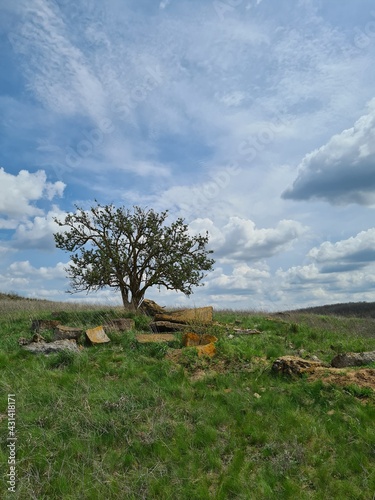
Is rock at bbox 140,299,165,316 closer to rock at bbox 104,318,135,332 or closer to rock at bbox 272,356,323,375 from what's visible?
rock at bbox 104,318,135,332

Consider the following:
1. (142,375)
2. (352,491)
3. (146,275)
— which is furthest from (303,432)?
(146,275)

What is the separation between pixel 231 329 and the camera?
17.4 m

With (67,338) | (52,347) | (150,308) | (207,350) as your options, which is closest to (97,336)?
(67,338)

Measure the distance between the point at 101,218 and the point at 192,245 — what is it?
19.1ft

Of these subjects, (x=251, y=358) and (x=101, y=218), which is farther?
(x=101, y=218)

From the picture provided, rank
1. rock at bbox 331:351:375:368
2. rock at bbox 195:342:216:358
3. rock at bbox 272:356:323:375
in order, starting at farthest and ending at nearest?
1. rock at bbox 195:342:216:358
2. rock at bbox 331:351:375:368
3. rock at bbox 272:356:323:375

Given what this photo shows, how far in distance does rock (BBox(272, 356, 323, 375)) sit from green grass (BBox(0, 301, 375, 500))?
0.96ft

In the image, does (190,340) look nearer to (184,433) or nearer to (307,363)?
(307,363)

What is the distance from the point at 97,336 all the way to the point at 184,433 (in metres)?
7.18

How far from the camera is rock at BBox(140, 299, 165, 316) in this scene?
2167 centimetres

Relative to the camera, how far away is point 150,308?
21875 millimetres

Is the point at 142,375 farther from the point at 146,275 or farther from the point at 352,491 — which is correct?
the point at 146,275

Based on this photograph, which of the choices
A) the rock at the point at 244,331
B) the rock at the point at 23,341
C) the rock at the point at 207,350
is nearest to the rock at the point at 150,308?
the rock at the point at 244,331

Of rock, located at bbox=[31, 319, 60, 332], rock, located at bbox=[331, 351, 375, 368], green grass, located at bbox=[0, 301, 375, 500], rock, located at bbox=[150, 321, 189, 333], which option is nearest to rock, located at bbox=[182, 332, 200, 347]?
green grass, located at bbox=[0, 301, 375, 500]
